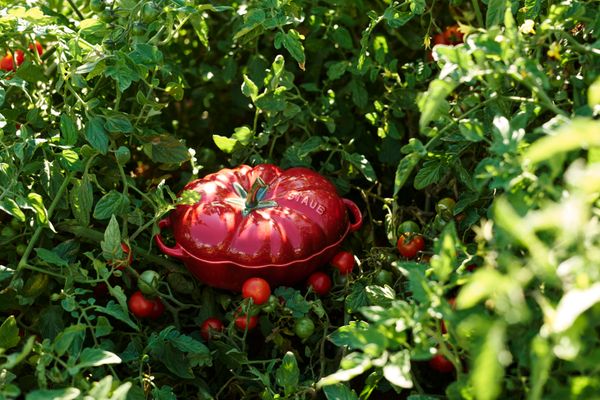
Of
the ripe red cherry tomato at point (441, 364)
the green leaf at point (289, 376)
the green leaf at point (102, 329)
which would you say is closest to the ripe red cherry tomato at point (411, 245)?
the ripe red cherry tomato at point (441, 364)

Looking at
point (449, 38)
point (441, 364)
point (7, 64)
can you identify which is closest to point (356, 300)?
point (441, 364)

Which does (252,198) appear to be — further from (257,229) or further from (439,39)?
(439,39)

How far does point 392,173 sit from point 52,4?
2.88ft

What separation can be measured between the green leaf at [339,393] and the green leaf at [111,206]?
47 centimetres

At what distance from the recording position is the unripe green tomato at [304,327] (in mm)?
1338

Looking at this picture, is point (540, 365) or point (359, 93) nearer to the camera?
point (540, 365)

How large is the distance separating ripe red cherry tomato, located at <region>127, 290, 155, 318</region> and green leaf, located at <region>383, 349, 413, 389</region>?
0.56 meters

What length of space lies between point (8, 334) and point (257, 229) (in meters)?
0.44

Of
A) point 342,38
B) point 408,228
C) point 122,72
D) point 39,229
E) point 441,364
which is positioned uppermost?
point 122,72

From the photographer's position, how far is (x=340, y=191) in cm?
165

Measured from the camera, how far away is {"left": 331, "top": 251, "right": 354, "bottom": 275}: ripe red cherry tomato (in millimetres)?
1449

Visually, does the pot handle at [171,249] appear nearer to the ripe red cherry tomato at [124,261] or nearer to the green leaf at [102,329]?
the ripe red cherry tomato at [124,261]

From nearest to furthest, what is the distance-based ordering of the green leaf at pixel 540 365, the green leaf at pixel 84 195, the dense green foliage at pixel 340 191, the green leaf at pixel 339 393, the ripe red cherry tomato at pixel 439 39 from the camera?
1. the green leaf at pixel 540 365
2. the dense green foliage at pixel 340 191
3. the green leaf at pixel 339 393
4. the green leaf at pixel 84 195
5. the ripe red cherry tomato at pixel 439 39

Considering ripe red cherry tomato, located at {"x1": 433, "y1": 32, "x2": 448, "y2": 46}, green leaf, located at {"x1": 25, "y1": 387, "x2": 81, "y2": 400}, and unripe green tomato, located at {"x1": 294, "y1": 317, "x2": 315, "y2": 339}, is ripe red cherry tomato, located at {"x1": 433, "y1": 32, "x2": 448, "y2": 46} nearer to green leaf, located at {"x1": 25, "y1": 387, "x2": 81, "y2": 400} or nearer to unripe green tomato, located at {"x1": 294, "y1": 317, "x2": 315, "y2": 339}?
unripe green tomato, located at {"x1": 294, "y1": 317, "x2": 315, "y2": 339}
